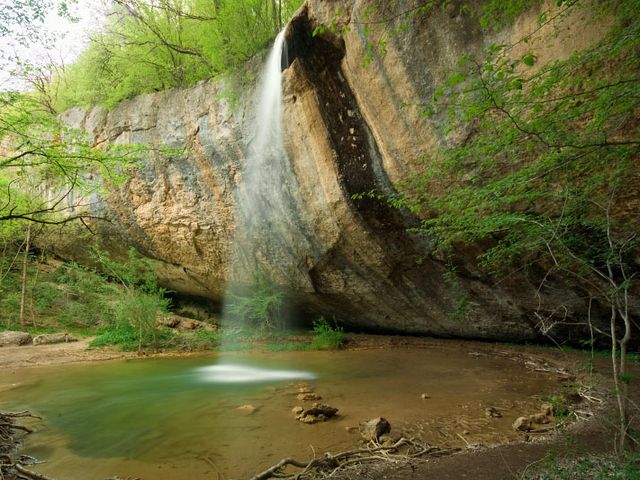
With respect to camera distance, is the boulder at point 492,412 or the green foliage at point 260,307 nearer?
the boulder at point 492,412

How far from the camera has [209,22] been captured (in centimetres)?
997

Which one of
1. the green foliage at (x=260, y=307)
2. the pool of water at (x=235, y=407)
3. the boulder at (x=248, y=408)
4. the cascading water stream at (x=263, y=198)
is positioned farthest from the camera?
the green foliage at (x=260, y=307)

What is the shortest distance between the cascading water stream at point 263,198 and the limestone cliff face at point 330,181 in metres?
0.07

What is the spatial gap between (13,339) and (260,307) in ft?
24.1

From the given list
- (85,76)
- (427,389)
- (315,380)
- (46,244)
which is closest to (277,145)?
(315,380)

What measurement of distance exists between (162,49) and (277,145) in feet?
19.4

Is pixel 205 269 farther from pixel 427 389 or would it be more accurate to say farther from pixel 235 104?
pixel 427 389

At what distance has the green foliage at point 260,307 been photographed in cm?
1236

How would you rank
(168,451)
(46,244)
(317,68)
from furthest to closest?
(46,244)
(317,68)
(168,451)

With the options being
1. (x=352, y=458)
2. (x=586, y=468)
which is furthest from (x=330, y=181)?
(x=586, y=468)

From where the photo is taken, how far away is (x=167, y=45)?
10.7m

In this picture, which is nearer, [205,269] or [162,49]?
[162,49]

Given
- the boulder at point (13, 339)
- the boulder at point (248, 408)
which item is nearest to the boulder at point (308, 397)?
the boulder at point (248, 408)

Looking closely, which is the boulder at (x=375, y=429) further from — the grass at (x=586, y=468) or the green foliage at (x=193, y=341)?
the green foliage at (x=193, y=341)
